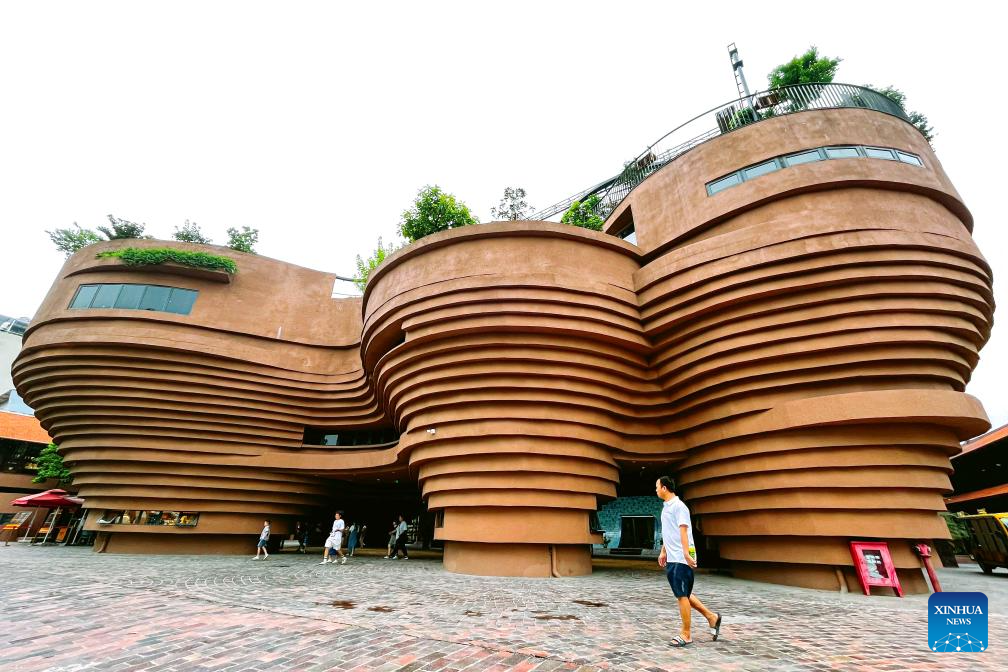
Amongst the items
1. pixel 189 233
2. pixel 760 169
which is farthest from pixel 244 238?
pixel 760 169

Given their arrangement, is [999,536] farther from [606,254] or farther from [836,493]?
[606,254]

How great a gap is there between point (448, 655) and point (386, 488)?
16.0 m

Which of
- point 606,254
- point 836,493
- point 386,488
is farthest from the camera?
point 386,488

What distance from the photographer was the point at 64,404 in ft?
48.8

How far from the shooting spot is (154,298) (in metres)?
16.2

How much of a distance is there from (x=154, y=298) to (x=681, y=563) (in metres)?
19.2

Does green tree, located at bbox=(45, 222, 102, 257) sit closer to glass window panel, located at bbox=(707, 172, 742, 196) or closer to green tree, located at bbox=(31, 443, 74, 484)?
green tree, located at bbox=(31, 443, 74, 484)

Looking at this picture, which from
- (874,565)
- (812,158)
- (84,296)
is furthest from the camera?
(84,296)

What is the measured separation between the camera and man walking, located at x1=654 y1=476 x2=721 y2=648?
4.55 meters

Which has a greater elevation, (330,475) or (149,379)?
(149,379)

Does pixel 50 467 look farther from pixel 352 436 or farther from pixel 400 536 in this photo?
pixel 400 536

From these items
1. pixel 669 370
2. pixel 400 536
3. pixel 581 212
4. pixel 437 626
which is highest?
pixel 581 212

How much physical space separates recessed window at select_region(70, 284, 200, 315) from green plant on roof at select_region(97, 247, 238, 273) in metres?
0.97

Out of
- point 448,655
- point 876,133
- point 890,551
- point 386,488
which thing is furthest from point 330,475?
point 876,133
